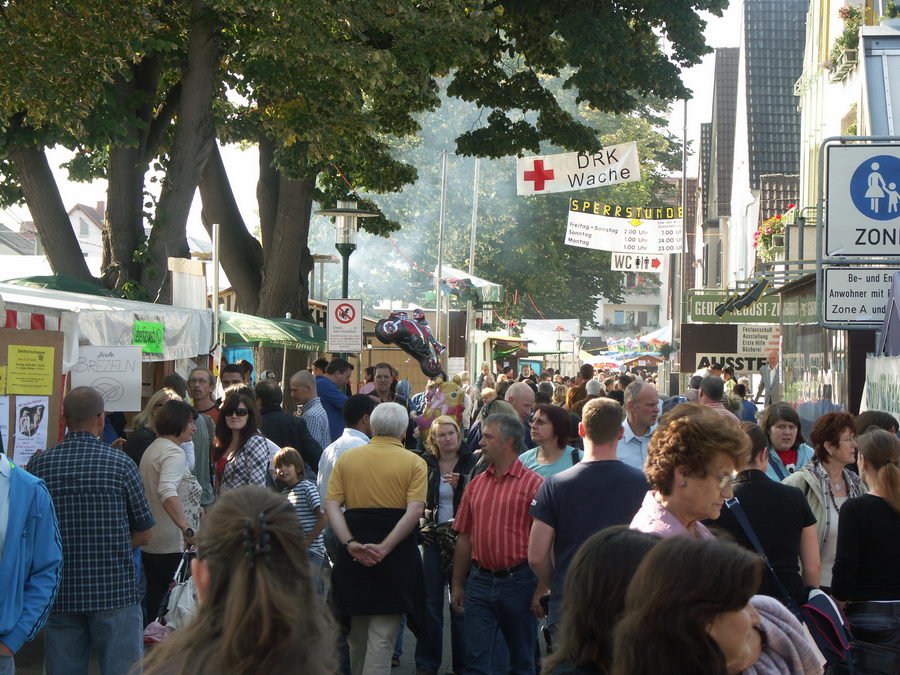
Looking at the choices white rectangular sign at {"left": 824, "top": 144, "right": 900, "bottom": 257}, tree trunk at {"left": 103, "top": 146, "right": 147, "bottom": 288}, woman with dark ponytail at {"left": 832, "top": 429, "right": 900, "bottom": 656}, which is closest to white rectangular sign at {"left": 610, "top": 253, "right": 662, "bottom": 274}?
tree trunk at {"left": 103, "top": 146, "right": 147, "bottom": 288}

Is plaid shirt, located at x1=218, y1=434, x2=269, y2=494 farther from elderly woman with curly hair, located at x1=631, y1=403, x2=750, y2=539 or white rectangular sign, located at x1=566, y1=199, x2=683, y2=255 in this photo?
white rectangular sign, located at x1=566, y1=199, x2=683, y2=255

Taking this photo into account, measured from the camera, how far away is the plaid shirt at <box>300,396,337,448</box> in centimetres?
1084

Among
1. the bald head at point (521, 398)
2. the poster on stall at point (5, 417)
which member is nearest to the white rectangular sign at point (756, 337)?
the bald head at point (521, 398)

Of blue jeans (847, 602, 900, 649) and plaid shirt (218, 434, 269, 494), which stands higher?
plaid shirt (218, 434, 269, 494)

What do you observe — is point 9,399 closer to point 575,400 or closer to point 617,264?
point 575,400

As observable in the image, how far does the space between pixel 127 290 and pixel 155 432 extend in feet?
24.0

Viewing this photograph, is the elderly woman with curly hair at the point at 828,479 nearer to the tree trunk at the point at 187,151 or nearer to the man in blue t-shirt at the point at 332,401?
the man in blue t-shirt at the point at 332,401

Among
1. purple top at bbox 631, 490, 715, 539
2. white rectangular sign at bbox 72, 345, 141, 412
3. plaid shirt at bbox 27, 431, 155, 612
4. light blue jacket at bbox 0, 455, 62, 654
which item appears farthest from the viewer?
white rectangular sign at bbox 72, 345, 141, 412

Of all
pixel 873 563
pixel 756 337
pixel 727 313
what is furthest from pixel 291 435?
pixel 756 337

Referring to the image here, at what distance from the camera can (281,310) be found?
1925cm

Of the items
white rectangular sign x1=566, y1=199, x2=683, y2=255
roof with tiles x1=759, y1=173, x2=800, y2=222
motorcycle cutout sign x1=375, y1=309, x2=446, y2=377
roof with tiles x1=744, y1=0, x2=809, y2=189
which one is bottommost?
motorcycle cutout sign x1=375, y1=309, x2=446, y2=377

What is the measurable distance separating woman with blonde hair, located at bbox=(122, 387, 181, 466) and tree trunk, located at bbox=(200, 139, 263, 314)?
11112 mm

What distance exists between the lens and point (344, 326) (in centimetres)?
1805

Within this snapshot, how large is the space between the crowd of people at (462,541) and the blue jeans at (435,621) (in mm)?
17
